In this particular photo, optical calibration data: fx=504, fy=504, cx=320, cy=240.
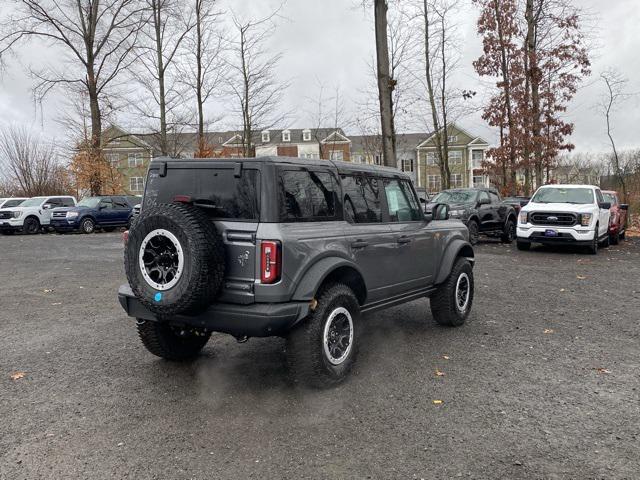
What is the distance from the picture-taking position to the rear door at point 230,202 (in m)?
3.87

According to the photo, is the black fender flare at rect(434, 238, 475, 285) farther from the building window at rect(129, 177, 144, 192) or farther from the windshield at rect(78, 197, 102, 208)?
the building window at rect(129, 177, 144, 192)

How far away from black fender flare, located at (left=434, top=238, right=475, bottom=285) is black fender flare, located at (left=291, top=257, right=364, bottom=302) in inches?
85.6

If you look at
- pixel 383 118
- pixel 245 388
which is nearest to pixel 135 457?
pixel 245 388

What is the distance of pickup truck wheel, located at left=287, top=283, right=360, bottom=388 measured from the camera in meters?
3.99

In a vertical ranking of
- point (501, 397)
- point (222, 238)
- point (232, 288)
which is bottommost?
point (501, 397)

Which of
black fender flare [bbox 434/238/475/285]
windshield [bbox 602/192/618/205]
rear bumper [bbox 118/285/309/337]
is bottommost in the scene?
rear bumper [bbox 118/285/309/337]

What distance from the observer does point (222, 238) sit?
391 centimetres

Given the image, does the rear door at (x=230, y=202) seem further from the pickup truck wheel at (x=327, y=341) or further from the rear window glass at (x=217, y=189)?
the pickup truck wheel at (x=327, y=341)

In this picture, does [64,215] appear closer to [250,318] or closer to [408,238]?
[408,238]

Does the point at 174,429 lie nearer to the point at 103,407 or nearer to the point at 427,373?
the point at 103,407

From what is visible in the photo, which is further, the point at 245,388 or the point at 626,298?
the point at 626,298

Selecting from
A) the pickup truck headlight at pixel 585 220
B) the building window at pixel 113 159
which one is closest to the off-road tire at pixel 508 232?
the pickup truck headlight at pixel 585 220

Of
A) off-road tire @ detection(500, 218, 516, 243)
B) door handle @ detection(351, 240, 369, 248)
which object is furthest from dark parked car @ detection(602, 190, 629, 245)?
door handle @ detection(351, 240, 369, 248)

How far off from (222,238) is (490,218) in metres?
13.5
